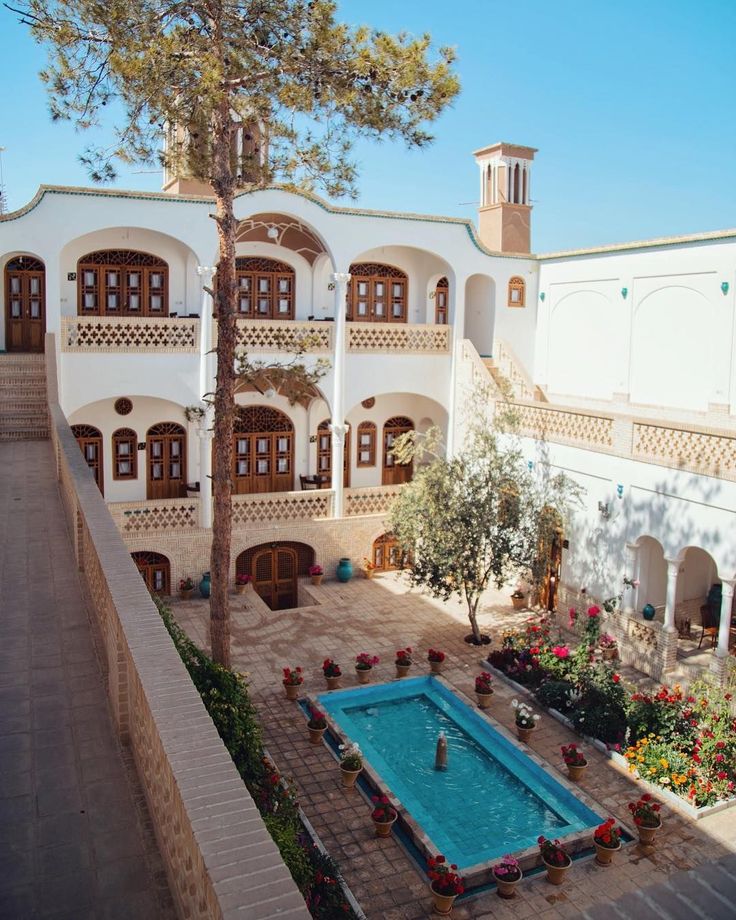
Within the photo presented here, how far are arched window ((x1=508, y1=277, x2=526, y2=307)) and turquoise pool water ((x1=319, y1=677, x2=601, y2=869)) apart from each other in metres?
10.6

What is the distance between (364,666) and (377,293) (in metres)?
10.6

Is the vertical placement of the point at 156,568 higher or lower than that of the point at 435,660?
higher

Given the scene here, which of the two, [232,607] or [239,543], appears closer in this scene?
[232,607]

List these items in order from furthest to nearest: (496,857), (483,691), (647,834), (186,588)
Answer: (186,588), (483,691), (647,834), (496,857)

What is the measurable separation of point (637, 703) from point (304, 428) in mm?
11726

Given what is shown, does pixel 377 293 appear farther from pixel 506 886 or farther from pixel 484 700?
pixel 506 886

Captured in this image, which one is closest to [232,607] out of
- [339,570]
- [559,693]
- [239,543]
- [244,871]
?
[239,543]

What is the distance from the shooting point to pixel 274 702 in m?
13.5

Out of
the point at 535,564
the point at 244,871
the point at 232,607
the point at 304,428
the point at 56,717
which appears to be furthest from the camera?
the point at 304,428

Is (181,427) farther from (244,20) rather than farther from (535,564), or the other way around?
(244,20)

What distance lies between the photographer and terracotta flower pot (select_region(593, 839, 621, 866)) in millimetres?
9500

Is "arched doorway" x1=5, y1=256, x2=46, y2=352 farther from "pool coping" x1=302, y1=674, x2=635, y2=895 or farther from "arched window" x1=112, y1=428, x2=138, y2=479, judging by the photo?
"pool coping" x1=302, y1=674, x2=635, y2=895

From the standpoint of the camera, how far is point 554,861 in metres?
9.17

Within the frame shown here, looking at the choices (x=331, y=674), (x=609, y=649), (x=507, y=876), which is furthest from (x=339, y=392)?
(x=507, y=876)
